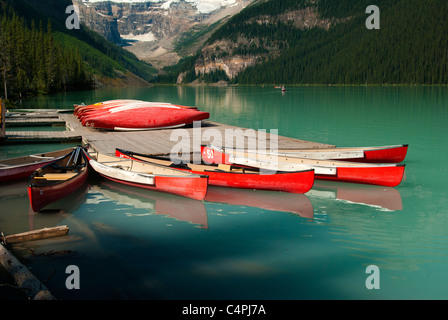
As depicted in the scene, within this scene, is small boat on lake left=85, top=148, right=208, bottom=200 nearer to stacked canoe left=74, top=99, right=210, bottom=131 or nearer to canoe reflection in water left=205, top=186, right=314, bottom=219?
canoe reflection in water left=205, top=186, right=314, bottom=219

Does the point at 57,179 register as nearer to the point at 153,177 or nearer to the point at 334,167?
the point at 153,177

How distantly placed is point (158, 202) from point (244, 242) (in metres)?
4.35

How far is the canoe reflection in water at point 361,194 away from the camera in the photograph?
43.6 ft

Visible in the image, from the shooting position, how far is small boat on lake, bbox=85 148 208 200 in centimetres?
1272

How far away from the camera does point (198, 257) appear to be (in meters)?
9.19

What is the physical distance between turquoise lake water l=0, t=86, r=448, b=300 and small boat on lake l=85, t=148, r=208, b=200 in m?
0.48

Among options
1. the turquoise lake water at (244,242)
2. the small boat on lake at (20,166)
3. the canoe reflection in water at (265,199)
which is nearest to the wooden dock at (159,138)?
the small boat on lake at (20,166)

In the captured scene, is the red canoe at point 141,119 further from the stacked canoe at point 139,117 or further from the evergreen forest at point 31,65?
the evergreen forest at point 31,65

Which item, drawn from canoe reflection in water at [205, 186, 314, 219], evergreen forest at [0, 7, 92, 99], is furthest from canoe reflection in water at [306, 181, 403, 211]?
evergreen forest at [0, 7, 92, 99]

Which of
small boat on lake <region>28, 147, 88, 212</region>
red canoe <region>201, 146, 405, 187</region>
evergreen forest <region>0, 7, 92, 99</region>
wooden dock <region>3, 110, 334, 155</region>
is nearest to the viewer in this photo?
small boat on lake <region>28, 147, 88, 212</region>

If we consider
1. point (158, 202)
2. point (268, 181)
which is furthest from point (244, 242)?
point (158, 202)

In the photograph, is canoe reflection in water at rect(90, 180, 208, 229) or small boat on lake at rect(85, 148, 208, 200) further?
small boat on lake at rect(85, 148, 208, 200)
